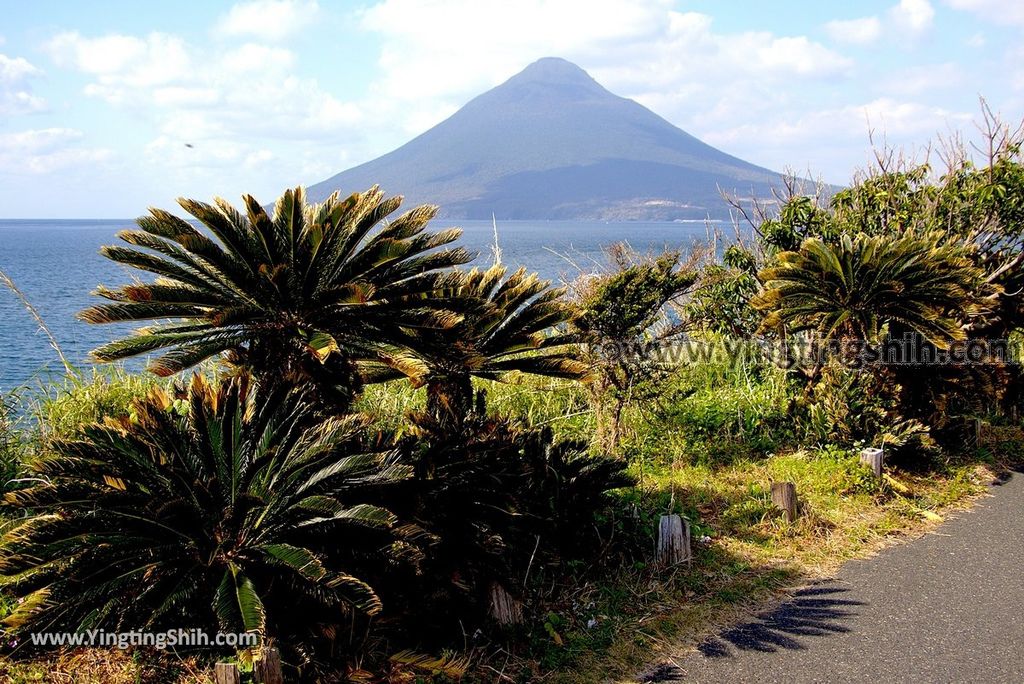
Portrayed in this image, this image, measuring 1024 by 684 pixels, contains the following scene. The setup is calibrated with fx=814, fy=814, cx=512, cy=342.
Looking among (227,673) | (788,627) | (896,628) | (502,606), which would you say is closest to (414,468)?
(502,606)

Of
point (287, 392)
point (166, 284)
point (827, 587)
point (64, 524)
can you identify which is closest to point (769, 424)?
point (827, 587)

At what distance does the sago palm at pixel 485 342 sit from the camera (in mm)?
5367

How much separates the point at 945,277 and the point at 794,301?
1293mm

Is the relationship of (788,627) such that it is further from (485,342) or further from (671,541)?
(485,342)

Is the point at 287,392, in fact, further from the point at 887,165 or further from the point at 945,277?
the point at 887,165

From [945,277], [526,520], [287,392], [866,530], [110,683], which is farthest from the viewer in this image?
[945,277]

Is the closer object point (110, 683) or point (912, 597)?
point (110, 683)

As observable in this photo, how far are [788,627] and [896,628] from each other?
2.00ft

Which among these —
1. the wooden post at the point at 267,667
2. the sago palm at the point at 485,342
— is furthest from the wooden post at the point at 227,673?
the sago palm at the point at 485,342

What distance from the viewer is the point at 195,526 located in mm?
4031

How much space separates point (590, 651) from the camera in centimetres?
434

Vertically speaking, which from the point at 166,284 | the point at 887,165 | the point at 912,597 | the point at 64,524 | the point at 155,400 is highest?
the point at 887,165

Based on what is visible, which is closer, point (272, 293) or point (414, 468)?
point (414, 468)

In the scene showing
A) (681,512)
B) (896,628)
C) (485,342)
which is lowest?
(896,628)
